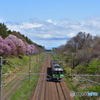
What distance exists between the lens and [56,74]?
23.8 meters

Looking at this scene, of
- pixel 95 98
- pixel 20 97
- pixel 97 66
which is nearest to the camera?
pixel 95 98

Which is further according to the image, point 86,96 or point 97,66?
point 97,66

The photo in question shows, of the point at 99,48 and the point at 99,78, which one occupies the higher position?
the point at 99,48

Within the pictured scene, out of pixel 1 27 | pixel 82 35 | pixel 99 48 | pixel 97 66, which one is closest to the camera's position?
pixel 97 66

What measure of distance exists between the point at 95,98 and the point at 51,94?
698 cm

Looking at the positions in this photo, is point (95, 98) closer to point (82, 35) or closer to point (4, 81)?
point (4, 81)

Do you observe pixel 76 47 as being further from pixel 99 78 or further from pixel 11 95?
pixel 11 95

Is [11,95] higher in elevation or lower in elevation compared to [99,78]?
lower

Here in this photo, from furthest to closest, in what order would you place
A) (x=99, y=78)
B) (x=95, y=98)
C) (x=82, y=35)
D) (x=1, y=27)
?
1. (x=82, y=35)
2. (x=1, y=27)
3. (x=99, y=78)
4. (x=95, y=98)

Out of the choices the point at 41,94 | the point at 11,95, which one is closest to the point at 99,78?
the point at 41,94

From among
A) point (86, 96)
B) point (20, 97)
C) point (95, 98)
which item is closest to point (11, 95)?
point (20, 97)

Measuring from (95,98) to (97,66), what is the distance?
Result: 8.16m

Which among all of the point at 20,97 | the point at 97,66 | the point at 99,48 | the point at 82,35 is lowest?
the point at 20,97

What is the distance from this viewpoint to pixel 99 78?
1914 cm
